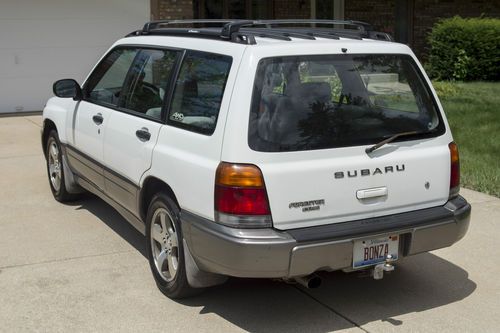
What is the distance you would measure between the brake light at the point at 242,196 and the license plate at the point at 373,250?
591 mm

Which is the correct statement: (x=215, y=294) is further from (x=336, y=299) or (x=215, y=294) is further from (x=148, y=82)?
(x=148, y=82)

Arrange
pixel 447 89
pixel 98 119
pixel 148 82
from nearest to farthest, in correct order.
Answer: pixel 148 82
pixel 98 119
pixel 447 89

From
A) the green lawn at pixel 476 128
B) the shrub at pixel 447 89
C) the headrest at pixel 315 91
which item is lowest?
the green lawn at pixel 476 128

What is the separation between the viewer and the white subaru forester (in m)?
3.81

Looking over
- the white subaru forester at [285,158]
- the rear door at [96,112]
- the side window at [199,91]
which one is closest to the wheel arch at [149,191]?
the white subaru forester at [285,158]

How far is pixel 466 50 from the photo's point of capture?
1545cm

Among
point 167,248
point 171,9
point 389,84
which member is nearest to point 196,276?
point 167,248

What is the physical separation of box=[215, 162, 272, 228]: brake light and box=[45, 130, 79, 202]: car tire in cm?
322

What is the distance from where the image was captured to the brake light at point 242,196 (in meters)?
3.78

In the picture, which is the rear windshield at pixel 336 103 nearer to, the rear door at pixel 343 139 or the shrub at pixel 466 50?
the rear door at pixel 343 139

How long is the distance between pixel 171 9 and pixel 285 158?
428 inches

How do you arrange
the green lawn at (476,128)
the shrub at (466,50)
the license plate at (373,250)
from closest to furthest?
the license plate at (373,250), the green lawn at (476,128), the shrub at (466,50)

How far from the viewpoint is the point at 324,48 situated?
4.12 meters

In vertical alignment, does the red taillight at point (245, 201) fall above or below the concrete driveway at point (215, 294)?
above
